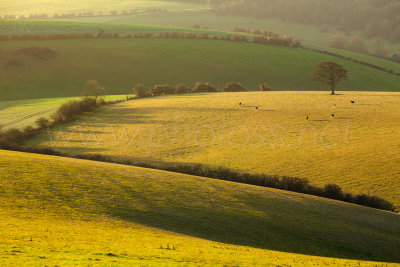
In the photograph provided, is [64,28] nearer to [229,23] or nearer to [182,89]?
[182,89]

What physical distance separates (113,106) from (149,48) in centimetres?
4819

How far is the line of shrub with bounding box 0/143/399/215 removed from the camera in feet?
116

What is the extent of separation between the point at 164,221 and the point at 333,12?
18022 cm

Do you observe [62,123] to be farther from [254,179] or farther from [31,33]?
[31,33]

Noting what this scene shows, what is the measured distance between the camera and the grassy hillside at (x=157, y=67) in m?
98.3

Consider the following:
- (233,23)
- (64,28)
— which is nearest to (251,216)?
(64,28)

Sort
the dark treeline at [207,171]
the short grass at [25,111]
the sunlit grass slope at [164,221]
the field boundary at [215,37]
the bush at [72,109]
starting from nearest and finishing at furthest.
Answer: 1. the sunlit grass slope at [164,221]
2. the dark treeline at [207,171]
3. the short grass at [25,111]
4. the bush at [72,109]
5. the field boundary at [215,37]

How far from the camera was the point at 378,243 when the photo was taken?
2686 centimetres

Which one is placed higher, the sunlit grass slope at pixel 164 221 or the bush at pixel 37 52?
the bush at pixel 37 52

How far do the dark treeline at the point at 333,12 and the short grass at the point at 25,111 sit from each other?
121 m

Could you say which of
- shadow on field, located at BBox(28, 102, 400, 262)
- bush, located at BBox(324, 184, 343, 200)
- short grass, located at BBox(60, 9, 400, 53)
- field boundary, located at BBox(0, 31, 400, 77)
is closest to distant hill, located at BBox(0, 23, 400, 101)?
field boundary, located at BBox(0, 31, 400, 77)

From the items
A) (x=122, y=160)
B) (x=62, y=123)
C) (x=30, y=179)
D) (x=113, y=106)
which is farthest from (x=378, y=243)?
(x=113, y=106)

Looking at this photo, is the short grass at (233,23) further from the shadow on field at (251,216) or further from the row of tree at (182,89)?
the shadow on field at (251,216)

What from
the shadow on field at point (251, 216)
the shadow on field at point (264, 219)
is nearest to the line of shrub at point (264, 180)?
the shadow on field at point (251, 216)
